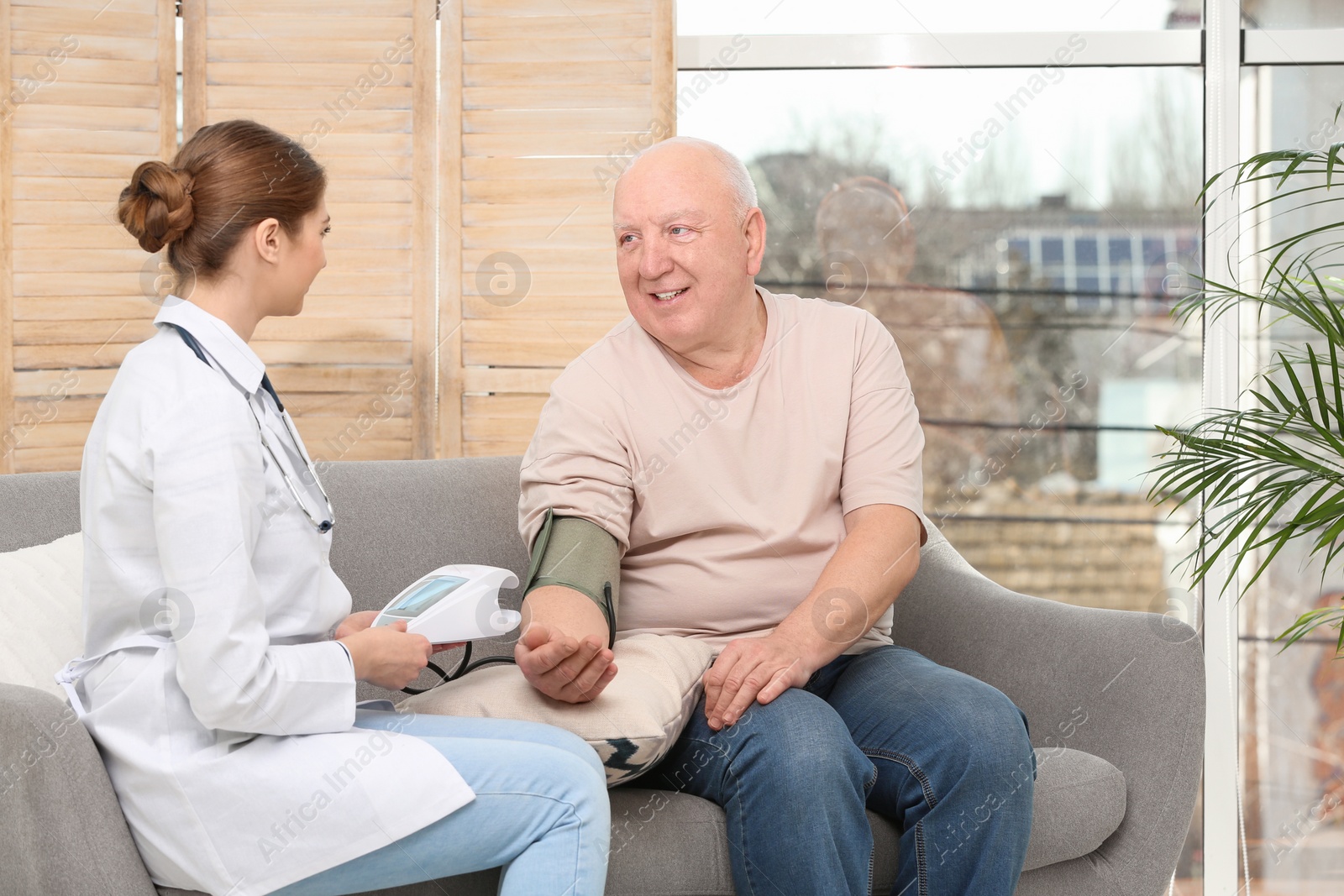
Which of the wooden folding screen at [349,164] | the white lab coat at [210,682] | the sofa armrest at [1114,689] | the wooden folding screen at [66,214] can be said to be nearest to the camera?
the white lab coat at [210,682]

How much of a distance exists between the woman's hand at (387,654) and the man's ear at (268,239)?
1.40 ft

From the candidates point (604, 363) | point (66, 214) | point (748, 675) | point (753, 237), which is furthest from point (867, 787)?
point (66, 214)

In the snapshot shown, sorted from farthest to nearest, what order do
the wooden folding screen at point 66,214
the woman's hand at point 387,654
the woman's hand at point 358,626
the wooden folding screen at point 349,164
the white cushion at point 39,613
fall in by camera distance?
1. the wooden folding screen at point 349,164
2. the wooden folding screen at point 66,214
3. the white cushion at point 39,613
4. the woman's hand at point 358,626
5. the woman's hand at point 387,654

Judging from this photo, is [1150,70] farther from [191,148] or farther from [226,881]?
[226,881]

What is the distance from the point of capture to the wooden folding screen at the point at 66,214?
210 centimetres

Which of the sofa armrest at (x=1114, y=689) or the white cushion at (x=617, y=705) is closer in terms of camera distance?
the white cushion at (x=617, y=705)

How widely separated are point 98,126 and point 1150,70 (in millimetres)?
2406

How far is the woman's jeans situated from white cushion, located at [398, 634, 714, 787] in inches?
5.2

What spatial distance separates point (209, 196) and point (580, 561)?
64 centimetres

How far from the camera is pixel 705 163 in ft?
5.32

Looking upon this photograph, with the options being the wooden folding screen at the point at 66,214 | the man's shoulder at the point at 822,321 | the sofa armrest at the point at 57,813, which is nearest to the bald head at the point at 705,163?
the man's shoulder at the point at 822,321

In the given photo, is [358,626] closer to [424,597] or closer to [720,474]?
[424,597]

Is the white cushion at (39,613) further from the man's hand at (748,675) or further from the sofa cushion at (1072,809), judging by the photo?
the sofa cushion at (1072,809)

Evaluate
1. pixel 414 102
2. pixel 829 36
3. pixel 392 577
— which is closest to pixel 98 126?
pixel 414 102
